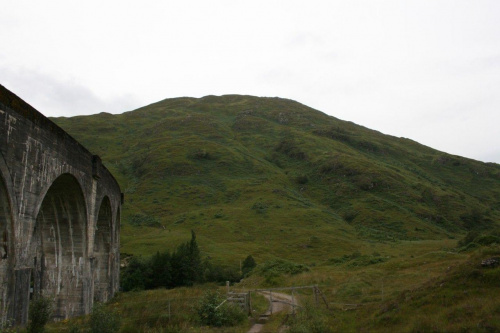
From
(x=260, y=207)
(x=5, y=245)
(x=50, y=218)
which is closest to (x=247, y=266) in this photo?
(x=50, y=218)

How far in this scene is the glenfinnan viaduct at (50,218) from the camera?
12.1m

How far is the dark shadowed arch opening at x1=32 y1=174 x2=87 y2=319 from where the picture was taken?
19188mm

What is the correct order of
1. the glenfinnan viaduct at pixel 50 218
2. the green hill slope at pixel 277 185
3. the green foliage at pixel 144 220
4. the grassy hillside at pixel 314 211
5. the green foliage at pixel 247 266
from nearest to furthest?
the glenfinnan viaduct at pixel 50 218
the grassy hillside at pixel 314 211
the green foliage at pixel 247 266
the green hill slope at pixel 277 185
the green foliage at pixel 144 220

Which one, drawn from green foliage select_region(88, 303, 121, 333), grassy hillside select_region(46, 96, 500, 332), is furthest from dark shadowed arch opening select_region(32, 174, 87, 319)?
green foliage select_region(88, 303, 121, 333)

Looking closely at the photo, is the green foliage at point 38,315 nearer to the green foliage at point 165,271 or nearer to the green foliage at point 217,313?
the green foliage at point 217,313

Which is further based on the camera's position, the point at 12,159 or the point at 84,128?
the point at 84,128

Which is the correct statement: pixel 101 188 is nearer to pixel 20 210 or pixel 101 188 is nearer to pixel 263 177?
pixel 20 210

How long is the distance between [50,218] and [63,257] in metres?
2.08

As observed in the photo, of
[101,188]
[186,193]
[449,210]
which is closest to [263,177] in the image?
[186,193]

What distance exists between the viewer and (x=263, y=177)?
83688 mm

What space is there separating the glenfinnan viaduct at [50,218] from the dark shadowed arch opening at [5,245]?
3 centimetres

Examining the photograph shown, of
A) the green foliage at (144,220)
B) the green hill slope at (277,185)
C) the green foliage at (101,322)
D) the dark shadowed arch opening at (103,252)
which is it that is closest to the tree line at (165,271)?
the dark shadowed arch opening at (103,252)

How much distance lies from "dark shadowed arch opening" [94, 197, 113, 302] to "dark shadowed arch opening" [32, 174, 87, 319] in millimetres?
6716

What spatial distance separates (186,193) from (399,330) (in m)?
65.8
